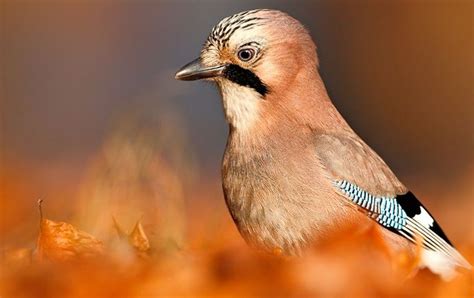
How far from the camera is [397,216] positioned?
352 cm

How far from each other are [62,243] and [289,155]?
51.3 inches

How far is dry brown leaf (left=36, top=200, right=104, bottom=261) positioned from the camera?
2230 millimetres

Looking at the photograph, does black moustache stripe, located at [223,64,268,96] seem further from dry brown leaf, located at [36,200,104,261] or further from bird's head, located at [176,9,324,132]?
dry brown leaf, located at [36,200,104,261]

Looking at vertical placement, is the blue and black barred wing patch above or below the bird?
below

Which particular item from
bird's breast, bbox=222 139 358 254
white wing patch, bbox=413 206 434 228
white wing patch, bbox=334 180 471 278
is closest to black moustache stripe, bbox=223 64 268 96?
bird's breast, bbox=222 139 358 254

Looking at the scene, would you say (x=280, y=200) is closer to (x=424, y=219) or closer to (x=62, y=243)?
(x=424, y=219)

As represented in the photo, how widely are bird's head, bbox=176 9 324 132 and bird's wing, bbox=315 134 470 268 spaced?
0.92 feet

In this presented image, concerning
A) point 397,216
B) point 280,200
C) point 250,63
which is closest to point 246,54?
point 250,63

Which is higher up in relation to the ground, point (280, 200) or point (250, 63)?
point (250, 63)

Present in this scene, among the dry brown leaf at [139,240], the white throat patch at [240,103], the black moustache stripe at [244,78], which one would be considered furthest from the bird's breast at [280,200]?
the dry brown leaf at [139,240]

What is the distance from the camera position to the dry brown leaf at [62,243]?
2.23 metres

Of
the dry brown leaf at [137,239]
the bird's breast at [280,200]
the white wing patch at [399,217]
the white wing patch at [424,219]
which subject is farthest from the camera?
the white wing patch at [424,219]

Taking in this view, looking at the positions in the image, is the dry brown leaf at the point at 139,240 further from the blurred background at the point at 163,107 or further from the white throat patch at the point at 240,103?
the white throat patch at the point at 240,103

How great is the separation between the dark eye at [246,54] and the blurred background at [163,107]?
0.73 feet
